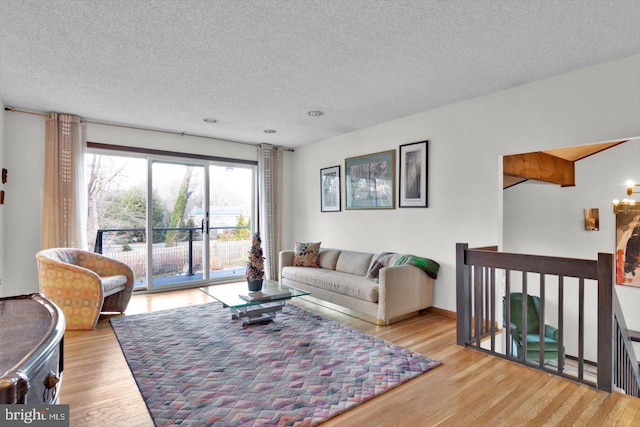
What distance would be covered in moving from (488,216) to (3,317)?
383cm

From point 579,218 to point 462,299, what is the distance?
3355mm

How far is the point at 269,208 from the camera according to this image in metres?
6.12

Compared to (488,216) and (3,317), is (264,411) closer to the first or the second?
(3,317)

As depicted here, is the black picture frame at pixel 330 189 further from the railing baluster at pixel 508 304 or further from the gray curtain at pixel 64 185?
the gray curtain at pixel 64 185

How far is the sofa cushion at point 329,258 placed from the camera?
506 centimetres

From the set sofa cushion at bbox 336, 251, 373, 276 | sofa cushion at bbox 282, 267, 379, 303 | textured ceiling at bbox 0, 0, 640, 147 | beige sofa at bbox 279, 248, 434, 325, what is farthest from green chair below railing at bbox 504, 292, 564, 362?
textured ceiling at bbox 0, 0, 640, 147

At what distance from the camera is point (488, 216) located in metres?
3.58

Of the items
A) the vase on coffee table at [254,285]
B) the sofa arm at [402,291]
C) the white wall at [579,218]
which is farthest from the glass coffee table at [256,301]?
the white wall at [579,218]

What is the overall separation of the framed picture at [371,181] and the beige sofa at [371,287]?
79 cm

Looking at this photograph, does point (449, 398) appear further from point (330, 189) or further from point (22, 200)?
point (22, 200)

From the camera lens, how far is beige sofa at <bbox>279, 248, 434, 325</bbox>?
3.55m

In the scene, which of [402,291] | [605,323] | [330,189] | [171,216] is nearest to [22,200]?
[171,216]

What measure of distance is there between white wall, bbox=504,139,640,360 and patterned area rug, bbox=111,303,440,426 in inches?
145

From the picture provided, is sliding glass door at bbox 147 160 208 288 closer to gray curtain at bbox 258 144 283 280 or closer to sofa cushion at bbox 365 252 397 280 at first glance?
gray curtain at bbox 258 144 283 280
